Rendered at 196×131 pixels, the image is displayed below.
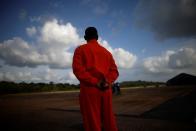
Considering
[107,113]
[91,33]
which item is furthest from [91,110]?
[91,33]

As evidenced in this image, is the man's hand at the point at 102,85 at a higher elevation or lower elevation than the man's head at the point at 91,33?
lower

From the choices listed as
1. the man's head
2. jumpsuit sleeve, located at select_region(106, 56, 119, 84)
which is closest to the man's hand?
jumpsuit sleeve, located at select_region(106, 56, 119, 84)

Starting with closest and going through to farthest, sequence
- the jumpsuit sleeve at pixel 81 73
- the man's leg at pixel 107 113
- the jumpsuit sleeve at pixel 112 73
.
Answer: the jumpsuit sleeve at pixel 81 73, the man's leg at pixel 107 113, the jumpsuit sleeve at pixel 112 73

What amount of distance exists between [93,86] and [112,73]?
0.44m

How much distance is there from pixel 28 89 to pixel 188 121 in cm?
4808

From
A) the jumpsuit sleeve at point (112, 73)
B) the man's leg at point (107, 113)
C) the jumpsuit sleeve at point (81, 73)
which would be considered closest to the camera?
the jumpsuit sleeve at point (81, 73)

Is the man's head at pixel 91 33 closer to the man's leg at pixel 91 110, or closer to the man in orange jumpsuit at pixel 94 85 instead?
the man in orange jumpsuit at pixel 94 85

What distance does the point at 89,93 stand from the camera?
9.61 ft

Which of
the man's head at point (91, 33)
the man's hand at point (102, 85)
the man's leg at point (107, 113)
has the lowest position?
the man's leg at point (107, 113)

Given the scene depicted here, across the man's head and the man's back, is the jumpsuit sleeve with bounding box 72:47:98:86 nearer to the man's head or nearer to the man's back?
the man's back

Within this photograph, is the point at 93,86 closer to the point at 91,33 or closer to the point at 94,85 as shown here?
the point at 94,85

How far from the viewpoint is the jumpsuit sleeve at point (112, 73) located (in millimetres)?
3194

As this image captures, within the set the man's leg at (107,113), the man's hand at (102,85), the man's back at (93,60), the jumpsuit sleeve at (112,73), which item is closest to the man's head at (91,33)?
the man's back at (93,60)

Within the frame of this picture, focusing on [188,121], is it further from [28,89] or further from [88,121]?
[28,89]
